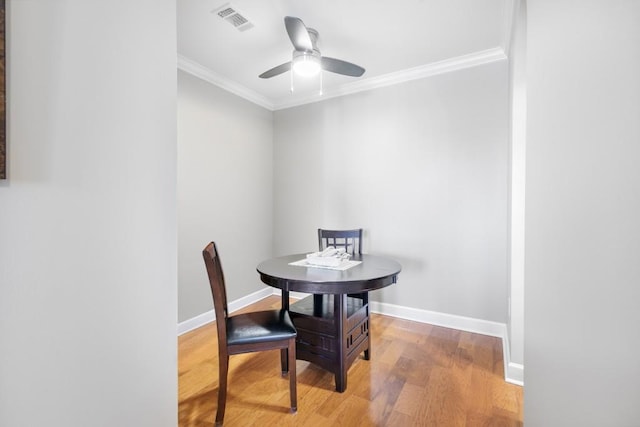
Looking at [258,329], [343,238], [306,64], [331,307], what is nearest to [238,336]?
[258,329]

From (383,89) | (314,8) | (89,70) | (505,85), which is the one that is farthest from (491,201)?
(89,70)

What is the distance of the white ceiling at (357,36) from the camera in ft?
6.81

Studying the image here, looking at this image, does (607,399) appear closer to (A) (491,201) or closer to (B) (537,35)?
(B) (537,35)

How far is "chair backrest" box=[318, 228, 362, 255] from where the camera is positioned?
2.93 m

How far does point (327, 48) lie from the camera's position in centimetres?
263

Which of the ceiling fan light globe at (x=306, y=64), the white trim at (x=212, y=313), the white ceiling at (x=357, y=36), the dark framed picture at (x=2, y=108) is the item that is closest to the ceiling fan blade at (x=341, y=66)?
the ceiling fan light globe at (x=306, y=64)

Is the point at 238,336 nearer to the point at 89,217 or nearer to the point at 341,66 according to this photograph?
the point at 89,217

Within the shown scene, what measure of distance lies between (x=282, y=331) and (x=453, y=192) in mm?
Result: 2173

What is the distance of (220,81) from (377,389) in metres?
3.30

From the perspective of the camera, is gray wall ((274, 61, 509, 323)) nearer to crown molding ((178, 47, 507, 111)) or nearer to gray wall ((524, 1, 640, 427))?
crown molding ((178, 47, 507, 111))

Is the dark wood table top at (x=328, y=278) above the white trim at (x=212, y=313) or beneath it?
above

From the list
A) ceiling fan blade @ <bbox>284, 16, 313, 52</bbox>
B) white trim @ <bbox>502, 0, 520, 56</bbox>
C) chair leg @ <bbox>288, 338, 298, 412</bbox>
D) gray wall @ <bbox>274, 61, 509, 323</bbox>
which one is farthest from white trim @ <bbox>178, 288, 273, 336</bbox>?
white trim @ <bbox>502, 0, 520, 56</bbox>

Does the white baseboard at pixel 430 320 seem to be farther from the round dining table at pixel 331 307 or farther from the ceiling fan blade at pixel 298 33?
the ceiling fan blade at pixel 298 33

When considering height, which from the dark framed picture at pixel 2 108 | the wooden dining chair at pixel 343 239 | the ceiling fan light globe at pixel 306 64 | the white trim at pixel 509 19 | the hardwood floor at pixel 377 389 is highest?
the white trim at pixel 509 19
